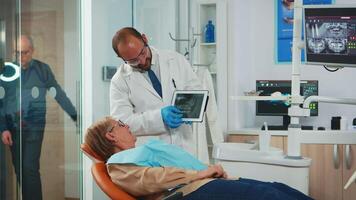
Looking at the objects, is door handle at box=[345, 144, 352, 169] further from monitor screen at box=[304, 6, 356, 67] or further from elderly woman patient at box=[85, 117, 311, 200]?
elderly woman patient at box=[85, 117, 311, 200]

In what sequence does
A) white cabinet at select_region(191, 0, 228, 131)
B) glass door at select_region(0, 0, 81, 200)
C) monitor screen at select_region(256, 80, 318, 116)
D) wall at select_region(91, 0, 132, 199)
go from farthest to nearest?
white cabinet at select_region(191, 0, 228, 131), monitor screen at select_region(256, 80, 318, 116), wall at select_region(91, 0, 132, 199), glass door at select_region(0, 0, 81, 200)

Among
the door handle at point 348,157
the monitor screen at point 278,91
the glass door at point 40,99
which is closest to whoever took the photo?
the glass door at point 40,99

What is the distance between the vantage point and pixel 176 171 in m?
1.97

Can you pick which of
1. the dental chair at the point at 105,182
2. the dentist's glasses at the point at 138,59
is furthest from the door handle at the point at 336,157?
the dental chair at the point at 105,182

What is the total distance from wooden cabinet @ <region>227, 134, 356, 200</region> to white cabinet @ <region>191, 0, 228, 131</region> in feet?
2.70

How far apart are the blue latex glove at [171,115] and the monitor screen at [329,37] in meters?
Result: 0.71

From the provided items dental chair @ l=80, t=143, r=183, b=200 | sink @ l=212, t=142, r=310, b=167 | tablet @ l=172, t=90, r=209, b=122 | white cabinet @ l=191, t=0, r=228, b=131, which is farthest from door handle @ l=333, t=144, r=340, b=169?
dental chair @ l=80, t=143, r=183, b=200

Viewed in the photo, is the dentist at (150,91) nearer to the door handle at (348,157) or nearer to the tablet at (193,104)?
the tablet at (193,104)

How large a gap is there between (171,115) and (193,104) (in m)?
0.13

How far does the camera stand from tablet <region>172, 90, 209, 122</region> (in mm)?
2525

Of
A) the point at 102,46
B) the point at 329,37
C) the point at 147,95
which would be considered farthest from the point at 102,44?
the point at 329,37

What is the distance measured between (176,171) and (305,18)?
1.03 meters

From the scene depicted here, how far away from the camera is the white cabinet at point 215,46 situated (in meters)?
4.27

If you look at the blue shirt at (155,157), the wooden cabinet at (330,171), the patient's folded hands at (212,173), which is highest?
the blue shirt at (155,157)
